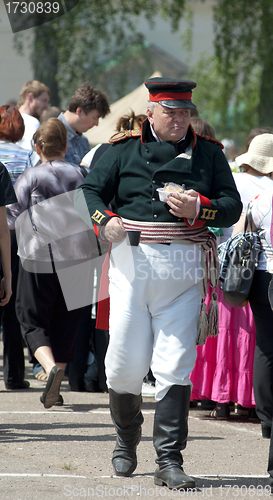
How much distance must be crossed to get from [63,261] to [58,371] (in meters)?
0.94

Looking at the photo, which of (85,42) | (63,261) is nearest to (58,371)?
(63,261)

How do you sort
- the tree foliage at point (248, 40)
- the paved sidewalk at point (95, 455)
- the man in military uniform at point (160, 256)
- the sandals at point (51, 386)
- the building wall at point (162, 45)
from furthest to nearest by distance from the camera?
1. the building wall at point (162, 45)
2. the tree foliage at point (248, 40)
3. the sandals at point (51, 386)
4. the man in military uniform at point (160, 256)
5. the paved sidewalk at point (95, 455)

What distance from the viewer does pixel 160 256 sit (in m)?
3.53

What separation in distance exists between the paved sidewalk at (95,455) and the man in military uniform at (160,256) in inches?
7.8

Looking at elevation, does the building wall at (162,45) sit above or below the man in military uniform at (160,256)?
below

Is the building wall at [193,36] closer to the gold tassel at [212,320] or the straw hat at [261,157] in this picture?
the straw hat at [261,157]

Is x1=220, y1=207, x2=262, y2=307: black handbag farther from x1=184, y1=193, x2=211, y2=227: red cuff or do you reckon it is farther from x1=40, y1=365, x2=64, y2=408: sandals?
x1=40, y1=365, x2=64, y2=408: sandals

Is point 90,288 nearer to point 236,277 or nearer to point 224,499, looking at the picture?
point 236,277

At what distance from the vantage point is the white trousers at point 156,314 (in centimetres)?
350

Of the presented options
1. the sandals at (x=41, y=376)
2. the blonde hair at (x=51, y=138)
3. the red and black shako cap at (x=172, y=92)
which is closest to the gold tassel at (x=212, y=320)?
the red and black shako cap at (x=172, y=92)

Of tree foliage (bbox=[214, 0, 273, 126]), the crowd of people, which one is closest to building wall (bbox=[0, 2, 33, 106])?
tree foliage (bbox=[214, 0, 273, 126])

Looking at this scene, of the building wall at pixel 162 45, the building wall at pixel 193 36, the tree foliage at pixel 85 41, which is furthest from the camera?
the building wall at pixel 193 36

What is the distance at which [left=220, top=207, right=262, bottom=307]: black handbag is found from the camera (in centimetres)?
445

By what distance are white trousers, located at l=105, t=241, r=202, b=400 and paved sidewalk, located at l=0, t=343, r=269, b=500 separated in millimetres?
490
